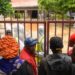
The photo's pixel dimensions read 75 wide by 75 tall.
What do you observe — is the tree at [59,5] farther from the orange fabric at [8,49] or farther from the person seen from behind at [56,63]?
the orange fabric at [8,49]

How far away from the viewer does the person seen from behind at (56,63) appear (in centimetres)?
409

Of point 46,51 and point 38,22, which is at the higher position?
point 38,22

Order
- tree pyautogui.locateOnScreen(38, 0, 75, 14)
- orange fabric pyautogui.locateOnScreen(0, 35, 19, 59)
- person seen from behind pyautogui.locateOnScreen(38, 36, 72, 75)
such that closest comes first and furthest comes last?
orange fabric pyautogui.locateOnScreen(0, 35, 19, 59)
person seen from behind pyautogui.locateOnScreen(38, 36, 72, 75)
tree pyautogui.locateOnScreen(38, 0, 75, 14)

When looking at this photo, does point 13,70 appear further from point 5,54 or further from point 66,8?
point 66,8

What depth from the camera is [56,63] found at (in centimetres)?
411

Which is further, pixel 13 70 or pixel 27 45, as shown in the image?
pixel 27 45

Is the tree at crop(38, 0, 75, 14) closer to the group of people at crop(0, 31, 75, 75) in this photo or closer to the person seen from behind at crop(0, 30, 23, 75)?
the group of people at crop(0, 31, 75, 75)

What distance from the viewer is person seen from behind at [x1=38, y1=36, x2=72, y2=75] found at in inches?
161

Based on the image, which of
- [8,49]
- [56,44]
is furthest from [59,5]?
[8,49]

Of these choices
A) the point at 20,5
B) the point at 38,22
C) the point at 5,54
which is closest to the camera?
the point at 5,54

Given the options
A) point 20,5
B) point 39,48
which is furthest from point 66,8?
point 39,48

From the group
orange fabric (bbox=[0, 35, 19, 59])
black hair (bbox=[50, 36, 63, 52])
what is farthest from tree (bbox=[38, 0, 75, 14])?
orange fabric (bbox=[0, 35, 19, 59])

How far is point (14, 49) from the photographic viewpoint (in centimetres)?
400

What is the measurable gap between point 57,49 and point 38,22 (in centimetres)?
193
